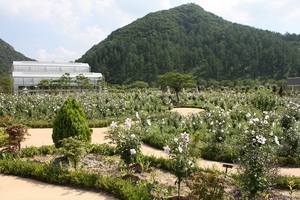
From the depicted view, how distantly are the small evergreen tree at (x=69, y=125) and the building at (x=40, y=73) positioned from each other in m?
36.2

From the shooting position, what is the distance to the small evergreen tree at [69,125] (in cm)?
727

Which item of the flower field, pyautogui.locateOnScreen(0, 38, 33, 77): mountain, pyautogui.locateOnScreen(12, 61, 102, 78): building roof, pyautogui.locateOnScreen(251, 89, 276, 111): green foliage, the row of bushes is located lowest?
the row of bushes

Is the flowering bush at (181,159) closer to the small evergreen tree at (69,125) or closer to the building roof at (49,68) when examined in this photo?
the small evergreen tree at (69,125)

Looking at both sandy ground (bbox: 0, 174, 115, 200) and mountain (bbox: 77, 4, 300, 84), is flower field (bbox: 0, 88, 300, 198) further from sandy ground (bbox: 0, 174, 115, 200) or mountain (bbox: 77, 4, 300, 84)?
mountain (bbox: 77, 4, 300, 84)

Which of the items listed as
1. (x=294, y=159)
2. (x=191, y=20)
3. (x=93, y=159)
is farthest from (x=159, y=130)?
(x=191, y=20)

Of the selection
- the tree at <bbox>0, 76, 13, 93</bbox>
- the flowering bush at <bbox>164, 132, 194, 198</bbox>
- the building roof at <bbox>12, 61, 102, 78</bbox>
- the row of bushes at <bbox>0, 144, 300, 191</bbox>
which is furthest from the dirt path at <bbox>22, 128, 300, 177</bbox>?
the building roof at <bbox>12, 61, 102, 78</bbox>

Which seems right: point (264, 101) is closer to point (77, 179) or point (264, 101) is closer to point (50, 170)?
point (77, 179)

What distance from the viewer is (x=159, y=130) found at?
10.3 metres

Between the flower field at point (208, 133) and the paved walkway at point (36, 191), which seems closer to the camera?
the flower field at point (208, 133)

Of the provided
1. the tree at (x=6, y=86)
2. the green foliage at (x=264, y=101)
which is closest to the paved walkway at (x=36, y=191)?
the green foliage at (x=264, y=101)

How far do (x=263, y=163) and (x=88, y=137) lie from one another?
4652 mm

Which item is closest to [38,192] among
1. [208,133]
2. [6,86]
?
[208,133]

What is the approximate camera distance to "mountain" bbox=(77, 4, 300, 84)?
66125 mm

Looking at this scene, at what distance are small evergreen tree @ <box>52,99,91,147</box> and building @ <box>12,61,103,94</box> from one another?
36198 millimetres
